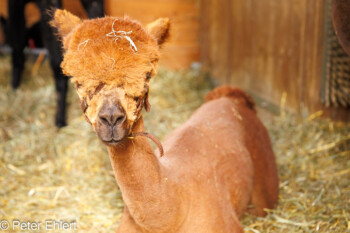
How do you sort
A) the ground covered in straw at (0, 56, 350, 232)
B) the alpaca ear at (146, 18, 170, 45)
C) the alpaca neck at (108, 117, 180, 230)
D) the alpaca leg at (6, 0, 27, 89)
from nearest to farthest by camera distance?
the alpaca neck at (108, 117, 180, 230) → the alpaca ear at (146, 18, 170, 45) → the ground covered in straw at (0, 56, 350, 232) → the alpaca leg at (6, 0, 27, 89)

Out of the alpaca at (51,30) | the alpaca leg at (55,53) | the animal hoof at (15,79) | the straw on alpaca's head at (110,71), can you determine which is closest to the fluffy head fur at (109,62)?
the straw on alpaca's head at (110,71)

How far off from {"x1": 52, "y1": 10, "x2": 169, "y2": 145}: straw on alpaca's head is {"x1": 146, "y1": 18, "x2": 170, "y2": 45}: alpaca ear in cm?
18

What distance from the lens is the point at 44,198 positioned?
296 cm

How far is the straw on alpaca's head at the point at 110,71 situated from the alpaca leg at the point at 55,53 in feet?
7.05

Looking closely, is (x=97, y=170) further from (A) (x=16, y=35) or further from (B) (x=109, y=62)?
(A) (x=16, y=35)

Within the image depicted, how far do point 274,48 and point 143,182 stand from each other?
2.59 meters

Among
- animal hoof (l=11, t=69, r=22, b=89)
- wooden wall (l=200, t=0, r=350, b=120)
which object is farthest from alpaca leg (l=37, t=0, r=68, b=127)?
wooden wall (l=200, t=0, r=350, b=120)

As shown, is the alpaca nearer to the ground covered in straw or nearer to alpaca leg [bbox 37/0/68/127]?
alpaca leg [bbox 37/0/68/127]

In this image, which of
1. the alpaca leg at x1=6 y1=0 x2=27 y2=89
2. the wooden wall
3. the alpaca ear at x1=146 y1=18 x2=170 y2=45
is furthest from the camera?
the alpaca leg at x1=6 y1=0 x2=27 y2=89

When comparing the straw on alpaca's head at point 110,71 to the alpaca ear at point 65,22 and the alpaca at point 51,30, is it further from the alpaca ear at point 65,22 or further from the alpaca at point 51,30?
the alpaca at point 51,30

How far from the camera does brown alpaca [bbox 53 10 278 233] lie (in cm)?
149

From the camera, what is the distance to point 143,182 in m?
1.71

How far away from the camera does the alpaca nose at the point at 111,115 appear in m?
1.42

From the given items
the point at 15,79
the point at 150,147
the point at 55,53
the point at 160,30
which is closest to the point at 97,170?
the point at 55,53
